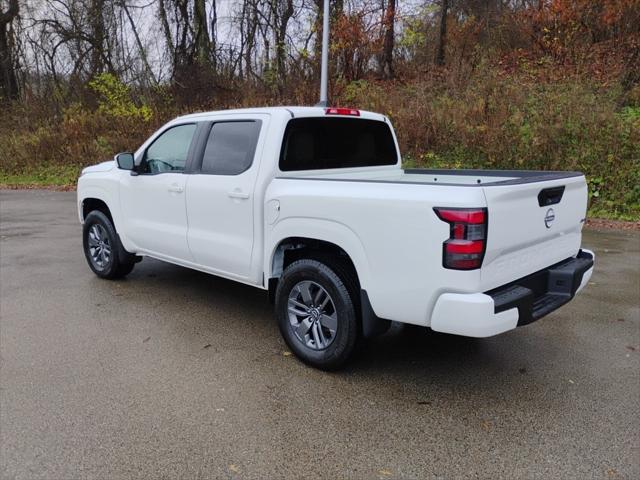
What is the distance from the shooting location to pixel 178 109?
67.6 ft

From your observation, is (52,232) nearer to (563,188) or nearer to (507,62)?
(563,188)

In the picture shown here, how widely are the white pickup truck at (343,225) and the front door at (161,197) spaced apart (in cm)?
2

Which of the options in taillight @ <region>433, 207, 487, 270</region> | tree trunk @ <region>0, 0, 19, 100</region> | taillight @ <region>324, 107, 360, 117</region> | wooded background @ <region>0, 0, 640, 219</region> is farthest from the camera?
tree trunk @ <region>0, 0, 19, 100</region>

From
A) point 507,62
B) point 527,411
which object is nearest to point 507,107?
point 507,62

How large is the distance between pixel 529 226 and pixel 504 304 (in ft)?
1.84

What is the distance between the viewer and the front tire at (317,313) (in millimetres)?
3568

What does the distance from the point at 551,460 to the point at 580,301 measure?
3.06 meters

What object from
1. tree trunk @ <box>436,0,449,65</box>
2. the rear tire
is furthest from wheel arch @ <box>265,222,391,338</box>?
tree trunk @ <box>436,0,449,65</box>

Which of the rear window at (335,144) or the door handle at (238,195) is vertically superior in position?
the rear window at (335,144)

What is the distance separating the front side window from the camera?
191 inches

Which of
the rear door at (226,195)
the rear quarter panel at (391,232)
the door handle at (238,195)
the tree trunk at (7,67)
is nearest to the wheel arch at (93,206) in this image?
the rear door at (226,195)

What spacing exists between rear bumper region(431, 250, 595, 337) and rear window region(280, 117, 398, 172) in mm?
1772

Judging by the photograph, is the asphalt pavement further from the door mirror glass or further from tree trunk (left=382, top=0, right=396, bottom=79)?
tree trunk (left=382, top=0, right=396, bottom=79)

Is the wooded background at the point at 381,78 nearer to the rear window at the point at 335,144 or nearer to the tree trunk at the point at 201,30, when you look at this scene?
the tree trunk at the point at 201,30
